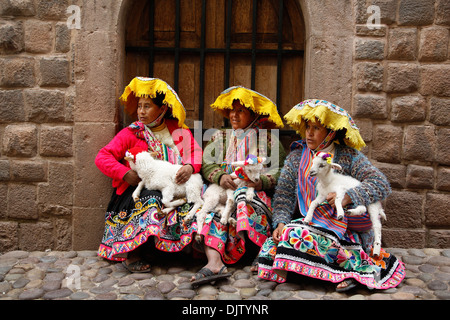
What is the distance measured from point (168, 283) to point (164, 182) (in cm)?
81

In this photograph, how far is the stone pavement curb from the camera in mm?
2910

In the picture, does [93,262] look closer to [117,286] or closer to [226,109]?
[117,286]

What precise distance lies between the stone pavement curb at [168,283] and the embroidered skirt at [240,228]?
17 centimetres

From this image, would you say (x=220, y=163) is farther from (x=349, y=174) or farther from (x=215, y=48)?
(x=215, y=48)

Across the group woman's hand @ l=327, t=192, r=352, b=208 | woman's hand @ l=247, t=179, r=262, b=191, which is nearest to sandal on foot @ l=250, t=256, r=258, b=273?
woman's hand @ l=247, t=179, r=262, b=191

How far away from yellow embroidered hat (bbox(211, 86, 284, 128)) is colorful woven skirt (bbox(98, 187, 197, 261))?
3.06 ft

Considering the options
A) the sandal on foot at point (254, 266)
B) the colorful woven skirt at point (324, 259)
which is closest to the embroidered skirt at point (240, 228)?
the sandal on foot at point (254, 266)

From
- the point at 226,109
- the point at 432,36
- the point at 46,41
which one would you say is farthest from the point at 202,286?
the point at 432,36

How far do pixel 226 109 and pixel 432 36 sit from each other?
193 cm

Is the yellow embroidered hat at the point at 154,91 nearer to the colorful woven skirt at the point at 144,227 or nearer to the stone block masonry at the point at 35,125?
the stone block masonry at the point at 35,125

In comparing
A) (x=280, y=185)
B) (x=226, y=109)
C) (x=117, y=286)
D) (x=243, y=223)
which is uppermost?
(x=226, y=109)

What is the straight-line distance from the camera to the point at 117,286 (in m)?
3.09

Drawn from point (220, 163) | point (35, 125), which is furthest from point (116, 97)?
point (220, 163)

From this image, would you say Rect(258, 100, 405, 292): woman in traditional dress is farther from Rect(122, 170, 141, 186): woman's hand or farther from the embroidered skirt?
Rect(122, 170, 141, 186): woman's hand
